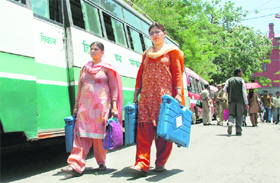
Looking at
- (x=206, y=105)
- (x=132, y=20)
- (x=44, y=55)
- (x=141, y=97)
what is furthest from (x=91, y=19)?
(x=206, y=105)

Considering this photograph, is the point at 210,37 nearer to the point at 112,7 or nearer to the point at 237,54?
the point at 237,54

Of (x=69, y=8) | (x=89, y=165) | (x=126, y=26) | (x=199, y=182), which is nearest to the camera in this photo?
(x=199, y=182)

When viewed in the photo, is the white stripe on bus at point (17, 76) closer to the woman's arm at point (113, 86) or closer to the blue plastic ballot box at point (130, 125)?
the woman's arm at point (113, 86)

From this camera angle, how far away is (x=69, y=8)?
5.49 meters

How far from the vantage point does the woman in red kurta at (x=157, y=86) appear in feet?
13.1

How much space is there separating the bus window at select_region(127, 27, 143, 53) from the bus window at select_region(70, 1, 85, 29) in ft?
8.10

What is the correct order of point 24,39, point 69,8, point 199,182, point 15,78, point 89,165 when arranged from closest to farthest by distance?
point 199,182
point 15,78
point 24,39
point 89,165
point 69,8

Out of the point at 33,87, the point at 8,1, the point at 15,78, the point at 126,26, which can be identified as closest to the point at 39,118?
the point at 33,87

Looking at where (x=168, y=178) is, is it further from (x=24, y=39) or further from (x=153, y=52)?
(x=24, y=39)

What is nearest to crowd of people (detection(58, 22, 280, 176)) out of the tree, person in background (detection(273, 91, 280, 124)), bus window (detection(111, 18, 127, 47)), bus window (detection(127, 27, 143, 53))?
bus window (detection(111, 18, 127, 47))

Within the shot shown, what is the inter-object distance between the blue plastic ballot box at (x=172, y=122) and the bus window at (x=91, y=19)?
300 centimetres

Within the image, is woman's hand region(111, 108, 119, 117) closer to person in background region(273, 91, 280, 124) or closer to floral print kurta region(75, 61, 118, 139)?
floral print kurta region(75, 61, 118, 139)

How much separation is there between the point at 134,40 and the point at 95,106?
470 centimetres

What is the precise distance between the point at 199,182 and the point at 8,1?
338 centimetres
